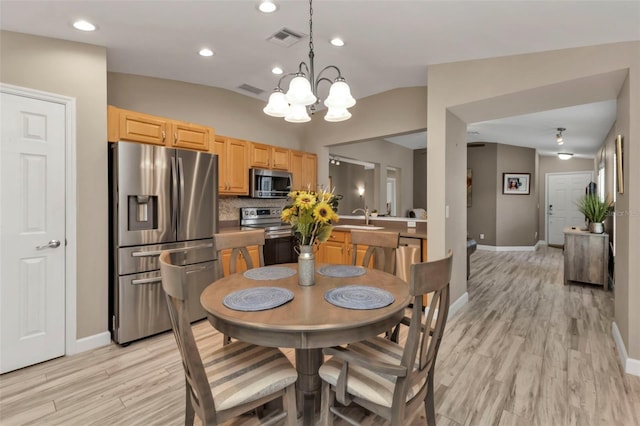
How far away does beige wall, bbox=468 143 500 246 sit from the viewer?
8.05m

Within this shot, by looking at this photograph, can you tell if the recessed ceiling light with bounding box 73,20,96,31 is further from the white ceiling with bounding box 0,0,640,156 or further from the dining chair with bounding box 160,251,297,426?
the dining chair with bounding box 160,251,297,426

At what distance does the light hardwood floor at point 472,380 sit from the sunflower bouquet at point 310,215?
1.13 meters

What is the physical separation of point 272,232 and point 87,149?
2.18m

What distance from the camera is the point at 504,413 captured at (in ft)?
6.26

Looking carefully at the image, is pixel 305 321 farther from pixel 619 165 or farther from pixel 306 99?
pixel 619 165

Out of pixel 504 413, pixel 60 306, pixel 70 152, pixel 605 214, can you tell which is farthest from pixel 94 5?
pixel 605 214

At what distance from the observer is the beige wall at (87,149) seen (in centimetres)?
251

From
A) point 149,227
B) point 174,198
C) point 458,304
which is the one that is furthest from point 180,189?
point 458,304

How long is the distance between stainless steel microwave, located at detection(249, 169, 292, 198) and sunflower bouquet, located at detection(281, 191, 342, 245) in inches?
97.6

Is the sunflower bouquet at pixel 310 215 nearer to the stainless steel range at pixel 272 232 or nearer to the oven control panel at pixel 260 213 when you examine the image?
the stainless steel range at pixel 272 232

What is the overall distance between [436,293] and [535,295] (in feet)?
12.8

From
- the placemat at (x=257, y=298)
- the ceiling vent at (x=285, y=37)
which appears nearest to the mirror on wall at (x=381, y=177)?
the ceiling vent at (x=285, y=37)

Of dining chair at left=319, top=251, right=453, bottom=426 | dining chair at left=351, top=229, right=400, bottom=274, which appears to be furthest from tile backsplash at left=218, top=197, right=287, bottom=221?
dining chair at left=319, top=251, right=453, bottom=426

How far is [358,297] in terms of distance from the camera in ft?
5.33
